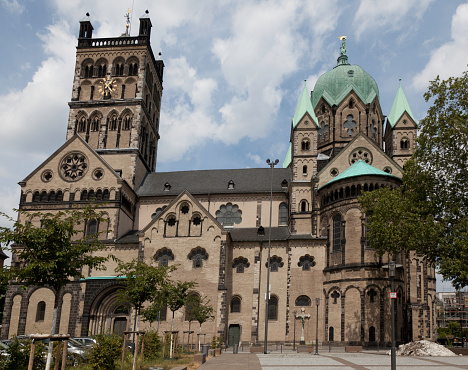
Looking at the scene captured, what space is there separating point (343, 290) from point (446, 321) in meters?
103

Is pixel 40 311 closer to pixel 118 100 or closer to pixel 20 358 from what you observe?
pixel 118 100

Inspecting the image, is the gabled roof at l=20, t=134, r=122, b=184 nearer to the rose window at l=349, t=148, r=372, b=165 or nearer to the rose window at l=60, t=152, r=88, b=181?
the rose window at l=60, t=152, r=88, b=181

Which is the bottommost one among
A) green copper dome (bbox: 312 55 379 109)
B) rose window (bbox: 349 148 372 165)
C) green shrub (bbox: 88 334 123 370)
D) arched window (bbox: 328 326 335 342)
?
arched window (bbox: 328 326 335 342)

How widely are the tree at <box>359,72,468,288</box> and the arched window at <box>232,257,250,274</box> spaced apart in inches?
642

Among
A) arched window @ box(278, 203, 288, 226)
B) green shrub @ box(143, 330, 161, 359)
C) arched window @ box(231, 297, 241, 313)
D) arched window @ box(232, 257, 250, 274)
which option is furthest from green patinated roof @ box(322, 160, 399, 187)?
green shrub @ box(143, 330, 161, 359)

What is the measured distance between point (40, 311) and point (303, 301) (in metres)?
26.6

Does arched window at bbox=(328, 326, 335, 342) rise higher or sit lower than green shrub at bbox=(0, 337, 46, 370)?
lower

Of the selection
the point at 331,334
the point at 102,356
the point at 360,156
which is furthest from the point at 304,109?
the point at 102,356

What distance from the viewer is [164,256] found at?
163ft

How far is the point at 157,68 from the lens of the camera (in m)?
73.8

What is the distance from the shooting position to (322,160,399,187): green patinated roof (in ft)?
160

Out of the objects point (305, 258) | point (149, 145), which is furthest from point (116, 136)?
point (305, 258)

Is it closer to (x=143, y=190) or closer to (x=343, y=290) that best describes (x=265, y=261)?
(x=343, y=290)

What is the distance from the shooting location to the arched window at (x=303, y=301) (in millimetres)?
48531
